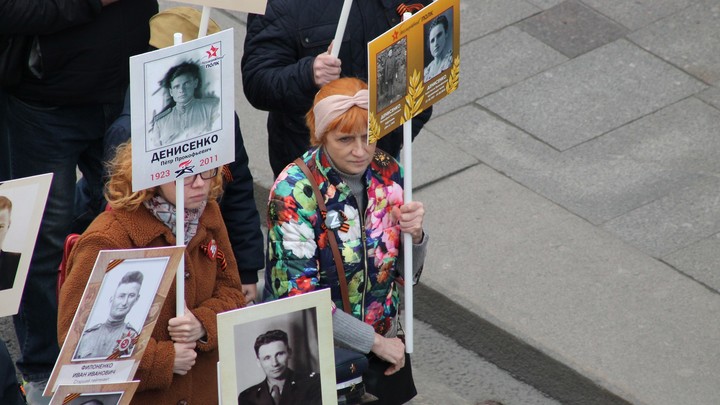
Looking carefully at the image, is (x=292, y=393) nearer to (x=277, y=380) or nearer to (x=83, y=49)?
(x=277, y=380)

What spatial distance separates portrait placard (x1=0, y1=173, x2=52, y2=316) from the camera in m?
3.62

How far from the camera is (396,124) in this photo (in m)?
4.11

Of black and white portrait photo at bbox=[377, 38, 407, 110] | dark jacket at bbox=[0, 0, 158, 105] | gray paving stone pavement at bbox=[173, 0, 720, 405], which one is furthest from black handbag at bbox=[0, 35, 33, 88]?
gray paving stone pavement at bbox=[173, 0, 720, 405]

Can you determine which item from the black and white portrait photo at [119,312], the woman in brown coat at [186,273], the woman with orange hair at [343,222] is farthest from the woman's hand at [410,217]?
the black and white portrait photo at [119,312]

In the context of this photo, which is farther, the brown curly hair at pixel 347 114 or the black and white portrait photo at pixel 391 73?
the brown curly hair at pixel 347 114

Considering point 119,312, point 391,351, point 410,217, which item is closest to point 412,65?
point 410,217

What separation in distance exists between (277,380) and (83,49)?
1.65 metres

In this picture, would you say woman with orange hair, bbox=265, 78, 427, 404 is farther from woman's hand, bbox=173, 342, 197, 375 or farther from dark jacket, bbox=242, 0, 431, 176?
dark jacket, bbox=242, 0, 431, 176

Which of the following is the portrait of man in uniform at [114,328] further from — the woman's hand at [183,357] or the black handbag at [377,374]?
the black handbag at [377,374]

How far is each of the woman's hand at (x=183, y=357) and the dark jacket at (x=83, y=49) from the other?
1273mm

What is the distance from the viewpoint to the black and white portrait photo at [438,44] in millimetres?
4168

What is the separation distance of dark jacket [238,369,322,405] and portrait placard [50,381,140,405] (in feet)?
1.14

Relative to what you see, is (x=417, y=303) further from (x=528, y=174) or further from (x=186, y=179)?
(x=186, y=179)

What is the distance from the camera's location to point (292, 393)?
365 centimetres
